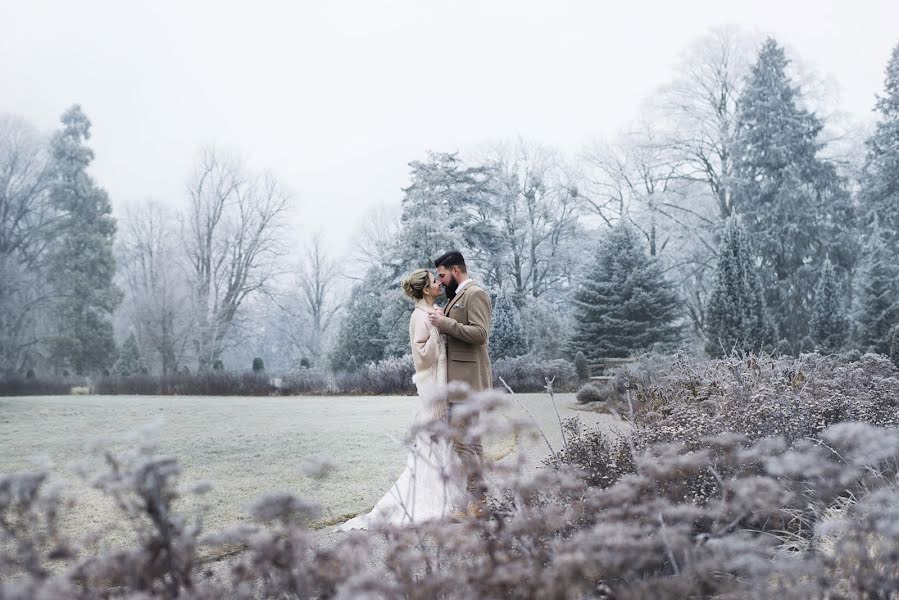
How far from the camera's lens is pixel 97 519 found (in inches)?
146

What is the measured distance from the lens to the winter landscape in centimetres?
541

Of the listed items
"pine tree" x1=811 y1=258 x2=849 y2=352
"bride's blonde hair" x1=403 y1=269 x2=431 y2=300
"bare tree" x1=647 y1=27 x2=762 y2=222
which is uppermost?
"bare tree" x1=647 y1=27 x2=762 y2=222

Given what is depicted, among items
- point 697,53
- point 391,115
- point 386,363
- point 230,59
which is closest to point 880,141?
point 697,53

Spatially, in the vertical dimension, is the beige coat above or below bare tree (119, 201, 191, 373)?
below

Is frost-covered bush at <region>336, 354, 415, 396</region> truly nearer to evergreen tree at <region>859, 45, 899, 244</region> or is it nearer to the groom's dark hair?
the groom's dark hair

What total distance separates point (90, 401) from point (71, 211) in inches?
116

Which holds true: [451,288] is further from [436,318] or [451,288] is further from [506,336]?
[506,336]

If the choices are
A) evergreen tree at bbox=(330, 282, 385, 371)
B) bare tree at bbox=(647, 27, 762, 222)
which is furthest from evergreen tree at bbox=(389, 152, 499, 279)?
bare tree at bbox=(647, 27, 762, 222)

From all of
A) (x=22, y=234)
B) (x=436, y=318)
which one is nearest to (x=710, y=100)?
(x=22, y=234)

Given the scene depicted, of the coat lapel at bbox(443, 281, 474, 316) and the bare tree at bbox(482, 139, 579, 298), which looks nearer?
the coat lapel at bbox(443, 281, 474, 316)

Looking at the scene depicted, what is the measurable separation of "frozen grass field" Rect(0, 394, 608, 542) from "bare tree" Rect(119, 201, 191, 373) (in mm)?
2998

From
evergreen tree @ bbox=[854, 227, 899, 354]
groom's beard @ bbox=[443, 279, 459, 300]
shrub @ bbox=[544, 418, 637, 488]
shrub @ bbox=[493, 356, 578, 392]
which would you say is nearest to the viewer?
shrub @ bbox=[544, 418, 637, 488]

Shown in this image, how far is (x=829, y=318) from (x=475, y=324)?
456 inches

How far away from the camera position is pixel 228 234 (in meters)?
16.5
